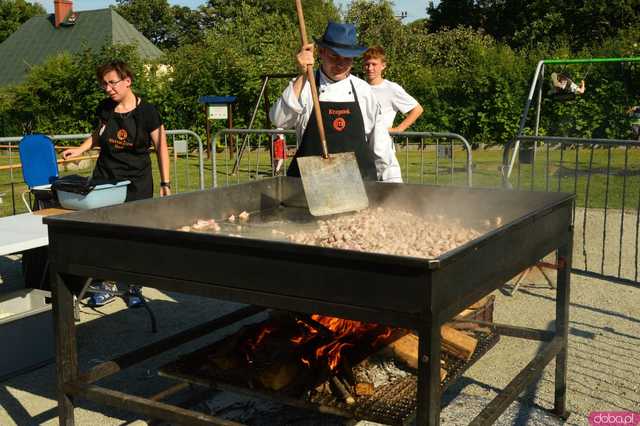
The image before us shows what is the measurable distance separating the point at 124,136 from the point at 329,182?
1.91 metres

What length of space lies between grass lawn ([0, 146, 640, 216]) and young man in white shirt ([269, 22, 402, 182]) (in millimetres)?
3706

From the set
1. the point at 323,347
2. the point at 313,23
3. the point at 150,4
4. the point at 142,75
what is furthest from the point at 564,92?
the point at 150,4

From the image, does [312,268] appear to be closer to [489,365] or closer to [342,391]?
[342,391]

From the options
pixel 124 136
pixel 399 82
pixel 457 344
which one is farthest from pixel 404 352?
pixel 399 82

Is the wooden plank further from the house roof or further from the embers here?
the house roof

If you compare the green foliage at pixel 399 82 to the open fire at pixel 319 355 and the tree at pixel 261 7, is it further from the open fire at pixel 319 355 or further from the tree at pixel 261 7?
the tree at pixel 261 7

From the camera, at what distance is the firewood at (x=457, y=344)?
9.84ft

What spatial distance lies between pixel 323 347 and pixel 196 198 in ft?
3.08

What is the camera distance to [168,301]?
5328 millimetres

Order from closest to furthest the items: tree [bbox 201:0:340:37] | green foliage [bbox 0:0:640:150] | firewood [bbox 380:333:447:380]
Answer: firewood [bbox 380:333:447:380]
green foliage [bbox 0:0:640:150]
tree [bbox 201:0:340:37]

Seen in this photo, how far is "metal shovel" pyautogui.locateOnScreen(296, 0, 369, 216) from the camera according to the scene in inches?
136

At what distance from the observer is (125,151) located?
4.86 meters

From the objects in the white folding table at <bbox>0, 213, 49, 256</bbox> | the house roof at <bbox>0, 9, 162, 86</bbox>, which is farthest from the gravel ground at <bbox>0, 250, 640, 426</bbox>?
the house roof at <bbox>0, 9, 162, 86</bbox>

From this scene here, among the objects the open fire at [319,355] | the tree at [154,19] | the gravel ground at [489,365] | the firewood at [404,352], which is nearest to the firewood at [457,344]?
the open fire at [319,355]
